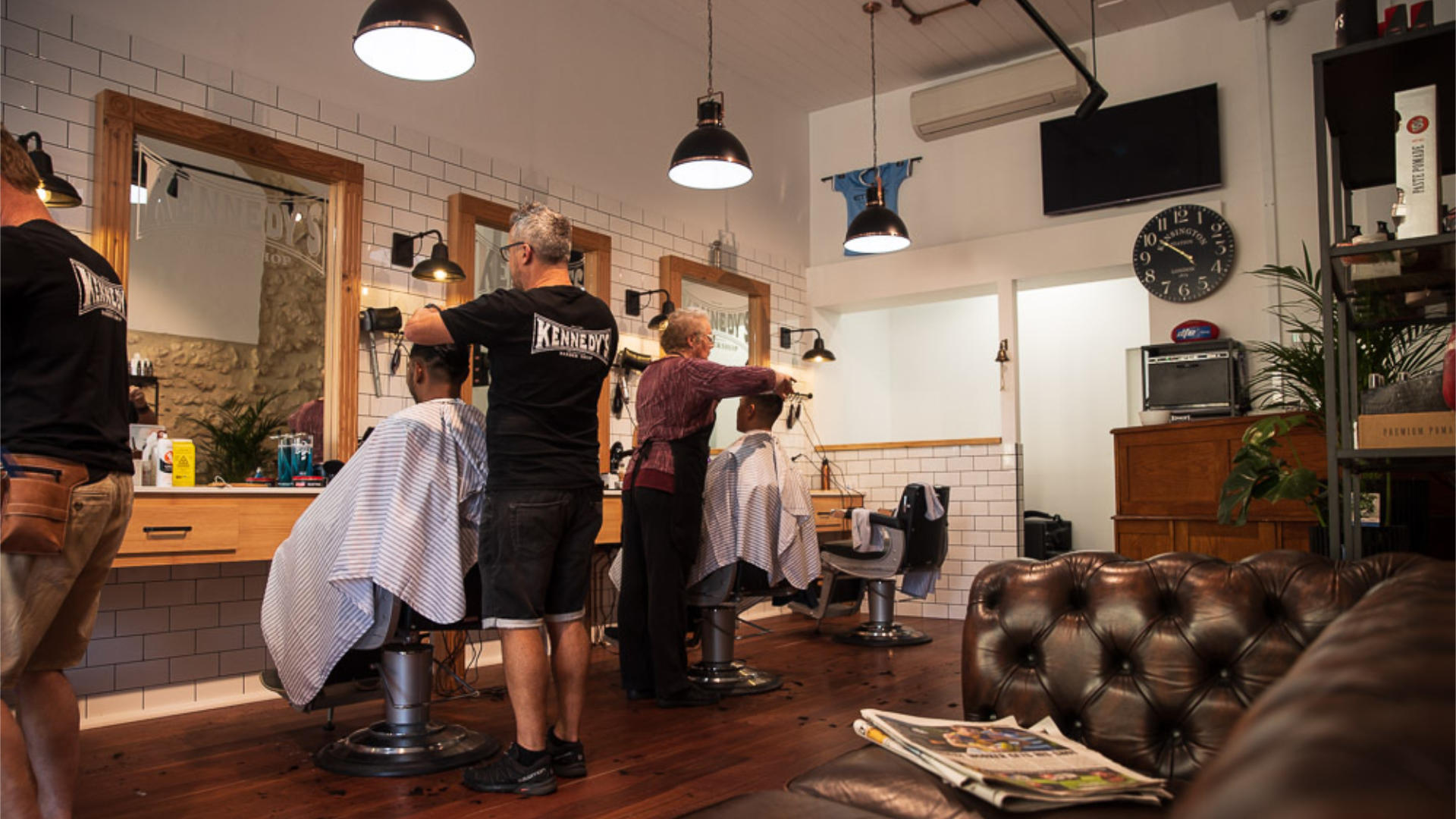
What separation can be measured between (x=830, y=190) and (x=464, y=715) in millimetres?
5656

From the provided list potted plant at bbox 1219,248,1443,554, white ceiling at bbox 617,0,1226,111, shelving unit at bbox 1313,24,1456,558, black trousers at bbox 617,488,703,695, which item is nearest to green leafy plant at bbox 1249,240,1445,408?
potted plant at bbox 1219,248,1443,554

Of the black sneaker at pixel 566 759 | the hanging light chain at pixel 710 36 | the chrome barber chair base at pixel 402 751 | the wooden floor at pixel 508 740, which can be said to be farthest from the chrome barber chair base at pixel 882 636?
the hanging light chain at pixel 710 36

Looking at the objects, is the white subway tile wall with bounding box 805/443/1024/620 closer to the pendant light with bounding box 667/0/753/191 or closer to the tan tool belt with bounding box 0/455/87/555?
the pendant light with bounding box 667/0/753/191

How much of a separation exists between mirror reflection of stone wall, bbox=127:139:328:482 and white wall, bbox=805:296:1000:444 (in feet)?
17.8

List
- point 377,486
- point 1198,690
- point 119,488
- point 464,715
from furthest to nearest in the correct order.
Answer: point 464,715
point 377,486
point 119,488
point 1198,690

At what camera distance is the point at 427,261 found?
489 centimetres

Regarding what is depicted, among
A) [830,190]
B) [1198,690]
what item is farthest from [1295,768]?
[830,190]

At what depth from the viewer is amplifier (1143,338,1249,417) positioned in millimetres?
6062

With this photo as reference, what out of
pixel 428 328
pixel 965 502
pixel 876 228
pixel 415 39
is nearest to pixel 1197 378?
pixel 965 502

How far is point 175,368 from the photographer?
425 centimetres

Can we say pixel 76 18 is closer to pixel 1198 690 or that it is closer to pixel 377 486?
pixel 377 486

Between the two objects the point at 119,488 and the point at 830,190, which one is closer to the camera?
the point at 119,488

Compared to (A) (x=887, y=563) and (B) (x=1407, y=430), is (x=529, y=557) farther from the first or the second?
(A) (x=887, y=563)

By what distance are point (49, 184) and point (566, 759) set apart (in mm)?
2738
